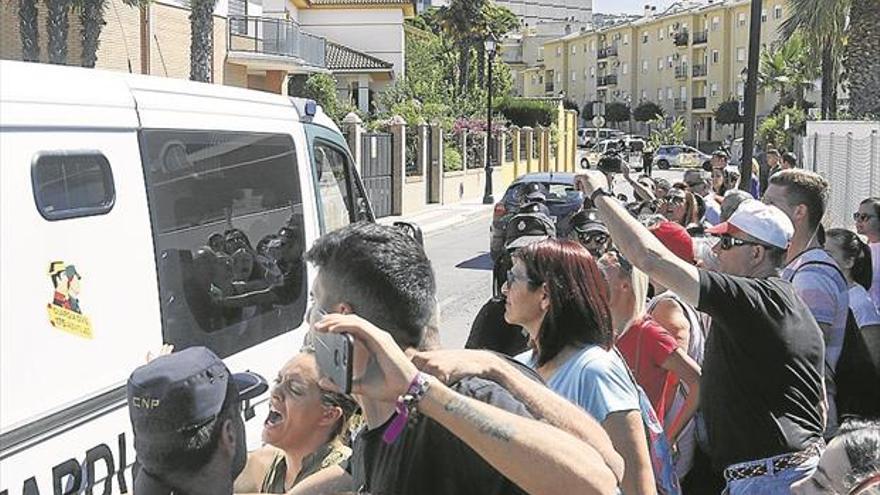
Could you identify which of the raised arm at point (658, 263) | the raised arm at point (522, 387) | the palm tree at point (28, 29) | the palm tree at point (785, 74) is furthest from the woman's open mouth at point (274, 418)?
the palm tree at point (785, 74)

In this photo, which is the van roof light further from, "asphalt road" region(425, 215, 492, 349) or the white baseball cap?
"asphalt road" region(425, 215, 492, 349)

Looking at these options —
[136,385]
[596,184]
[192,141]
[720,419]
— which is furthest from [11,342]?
[720,419]

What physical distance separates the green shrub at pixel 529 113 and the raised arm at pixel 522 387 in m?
53.6

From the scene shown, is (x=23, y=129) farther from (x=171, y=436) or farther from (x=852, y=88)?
(x=852, y=88)

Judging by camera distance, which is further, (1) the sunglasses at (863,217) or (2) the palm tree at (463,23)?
(2) the palm tree at (463,23)

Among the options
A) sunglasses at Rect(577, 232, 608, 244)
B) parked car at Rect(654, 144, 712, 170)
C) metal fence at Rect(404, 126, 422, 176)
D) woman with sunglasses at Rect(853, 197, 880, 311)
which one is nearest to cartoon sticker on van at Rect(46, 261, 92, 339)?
sunglasses at Rect(577, 232, 608, 244)

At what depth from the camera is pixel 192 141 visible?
14.0 feet

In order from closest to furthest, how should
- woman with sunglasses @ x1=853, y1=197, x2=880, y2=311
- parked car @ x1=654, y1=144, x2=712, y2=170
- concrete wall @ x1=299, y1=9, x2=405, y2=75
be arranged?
woman with sunglasses @ x1=853, y1=197, x2=880, y2=311, concrete wall @ x1=299, y1=9, x2=405, y2=75, parked car @ x1=654, y1=144, x2=712, y2=170

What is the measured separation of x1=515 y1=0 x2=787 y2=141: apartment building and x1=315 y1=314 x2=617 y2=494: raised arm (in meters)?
83.3

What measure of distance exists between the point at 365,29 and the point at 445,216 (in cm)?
3200

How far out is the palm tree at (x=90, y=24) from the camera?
27.1 metres

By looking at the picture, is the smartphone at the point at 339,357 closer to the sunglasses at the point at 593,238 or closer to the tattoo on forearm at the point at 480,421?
the tattoo on forearm at the point at 480,421

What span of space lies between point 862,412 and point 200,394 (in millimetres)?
3496

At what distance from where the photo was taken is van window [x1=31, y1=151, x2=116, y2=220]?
3291mm
